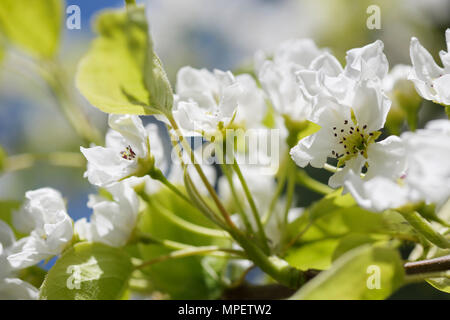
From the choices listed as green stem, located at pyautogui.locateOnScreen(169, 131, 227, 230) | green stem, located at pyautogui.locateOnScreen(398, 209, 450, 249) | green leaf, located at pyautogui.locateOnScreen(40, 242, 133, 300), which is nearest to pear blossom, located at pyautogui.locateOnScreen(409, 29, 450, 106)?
green stem, located at pyautogui.locateOnScreen(398, 209, 450, 249)

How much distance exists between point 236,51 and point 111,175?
4.10 ft

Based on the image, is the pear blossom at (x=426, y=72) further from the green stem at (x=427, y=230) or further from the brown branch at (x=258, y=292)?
the brown branch at (x=258, y=292)

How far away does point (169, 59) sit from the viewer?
151 centimetres

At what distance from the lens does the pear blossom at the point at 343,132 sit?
1.24 feet

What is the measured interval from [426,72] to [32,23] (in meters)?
0.41

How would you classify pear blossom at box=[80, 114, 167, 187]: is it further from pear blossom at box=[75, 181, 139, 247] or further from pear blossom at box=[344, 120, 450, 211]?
pear blossom at box=[344, 120, 450, 211]

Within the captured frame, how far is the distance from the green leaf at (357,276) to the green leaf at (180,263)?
27 cm

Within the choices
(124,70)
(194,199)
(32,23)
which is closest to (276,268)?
(194,199)

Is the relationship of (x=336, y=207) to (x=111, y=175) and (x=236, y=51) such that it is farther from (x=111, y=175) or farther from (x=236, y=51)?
(x=236, y=51)

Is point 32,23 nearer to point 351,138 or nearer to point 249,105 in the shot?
point 249,105

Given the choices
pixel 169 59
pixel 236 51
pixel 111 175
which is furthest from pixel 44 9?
pixel 236 51

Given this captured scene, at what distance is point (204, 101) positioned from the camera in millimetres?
480

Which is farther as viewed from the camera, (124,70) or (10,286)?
(10,286)

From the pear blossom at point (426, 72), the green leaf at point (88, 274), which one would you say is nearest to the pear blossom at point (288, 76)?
the pear blossom at point (426, 72)
